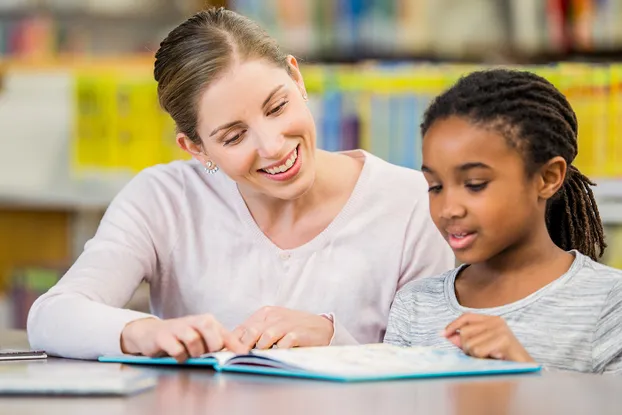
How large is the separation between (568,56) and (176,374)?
2.48 metres

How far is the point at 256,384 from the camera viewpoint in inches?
39.1

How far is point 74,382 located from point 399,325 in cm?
51

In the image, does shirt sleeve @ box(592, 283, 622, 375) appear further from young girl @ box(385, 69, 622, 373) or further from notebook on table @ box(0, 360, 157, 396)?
notebook on table @ box(0, 360, 157, 396)

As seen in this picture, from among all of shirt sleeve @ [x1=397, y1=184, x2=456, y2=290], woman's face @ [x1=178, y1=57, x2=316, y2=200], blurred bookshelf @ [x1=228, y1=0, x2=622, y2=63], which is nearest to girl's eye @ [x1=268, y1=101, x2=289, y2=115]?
woman's face @ [x1=178, y1=57, x2=316, y2=200]

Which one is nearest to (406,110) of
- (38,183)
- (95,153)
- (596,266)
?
(95,153)

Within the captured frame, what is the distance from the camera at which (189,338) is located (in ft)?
3.73

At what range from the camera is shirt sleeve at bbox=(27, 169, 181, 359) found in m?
1.31

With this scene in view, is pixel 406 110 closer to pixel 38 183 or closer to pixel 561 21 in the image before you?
pixel 561 21

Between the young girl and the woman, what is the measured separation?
0.19 metres

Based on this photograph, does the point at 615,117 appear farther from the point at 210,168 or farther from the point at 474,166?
the point at 474,166

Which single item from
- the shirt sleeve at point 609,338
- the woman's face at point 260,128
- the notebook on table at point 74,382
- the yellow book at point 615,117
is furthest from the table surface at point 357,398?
the yellow book at point 615,117

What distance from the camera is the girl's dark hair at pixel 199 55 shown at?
149 centimetres

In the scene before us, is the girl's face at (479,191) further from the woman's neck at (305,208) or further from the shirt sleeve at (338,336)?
the woman's neck at (305,208)

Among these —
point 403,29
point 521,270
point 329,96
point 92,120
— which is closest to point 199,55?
point 521,270
